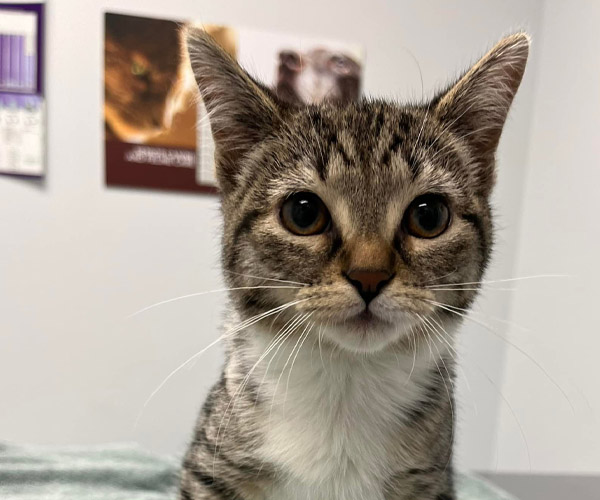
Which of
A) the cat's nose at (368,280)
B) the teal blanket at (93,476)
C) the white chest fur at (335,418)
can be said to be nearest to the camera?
the cat's nose at (368,280)

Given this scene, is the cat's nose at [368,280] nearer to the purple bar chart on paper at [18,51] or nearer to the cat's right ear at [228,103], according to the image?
the cat's right ear at [228,103]

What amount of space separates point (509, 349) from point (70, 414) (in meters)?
1.62

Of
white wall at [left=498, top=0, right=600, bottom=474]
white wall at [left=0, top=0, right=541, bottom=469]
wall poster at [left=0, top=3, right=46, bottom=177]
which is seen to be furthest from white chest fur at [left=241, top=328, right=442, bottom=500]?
wall poster at [left=0, top=3, right=46, bottom=177]

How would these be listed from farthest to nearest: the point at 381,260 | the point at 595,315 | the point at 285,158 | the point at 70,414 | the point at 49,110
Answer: the point at 70,414 < the point at 49,110 < the point at 595,315 < the point at 285,158 < the point at 381,260

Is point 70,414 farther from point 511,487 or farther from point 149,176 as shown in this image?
point 511,487

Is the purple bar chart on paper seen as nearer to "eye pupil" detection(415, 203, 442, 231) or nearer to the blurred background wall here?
the blurred background wall

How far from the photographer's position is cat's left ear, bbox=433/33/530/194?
0.81 m

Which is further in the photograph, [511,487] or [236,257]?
[511,487]

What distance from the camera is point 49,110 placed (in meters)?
1.63

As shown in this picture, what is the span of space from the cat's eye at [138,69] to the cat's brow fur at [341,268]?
938 mm

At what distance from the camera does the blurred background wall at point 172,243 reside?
1.60 metres

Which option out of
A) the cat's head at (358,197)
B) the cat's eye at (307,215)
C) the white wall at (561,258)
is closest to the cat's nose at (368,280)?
the cat's head at (358,197)

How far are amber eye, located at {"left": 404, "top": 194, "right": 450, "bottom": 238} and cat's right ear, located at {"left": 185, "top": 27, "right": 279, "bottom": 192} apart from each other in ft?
0.94

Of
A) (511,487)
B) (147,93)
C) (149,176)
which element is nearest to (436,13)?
(147,93)
